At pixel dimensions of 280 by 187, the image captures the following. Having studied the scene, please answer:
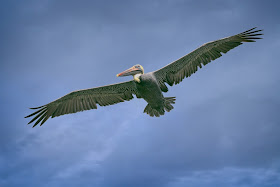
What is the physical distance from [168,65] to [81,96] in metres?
3.43

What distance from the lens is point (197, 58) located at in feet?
39.0

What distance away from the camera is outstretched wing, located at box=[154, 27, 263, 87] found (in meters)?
11.6

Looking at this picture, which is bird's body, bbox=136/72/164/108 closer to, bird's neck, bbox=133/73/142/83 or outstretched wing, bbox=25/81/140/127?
bird's neck, bbox=133/73/142/83

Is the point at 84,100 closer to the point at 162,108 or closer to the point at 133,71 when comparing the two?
the point at 133,71

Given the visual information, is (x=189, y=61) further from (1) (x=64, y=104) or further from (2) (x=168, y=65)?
(1) (x=64, y=104)

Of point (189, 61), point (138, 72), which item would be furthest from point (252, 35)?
point (138, 72)

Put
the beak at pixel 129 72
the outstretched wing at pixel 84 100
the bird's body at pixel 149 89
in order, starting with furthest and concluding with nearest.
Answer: the outstretched wing at pixel 84 100
the beak at pixel 129 72
the bird's body at pixel 149 89

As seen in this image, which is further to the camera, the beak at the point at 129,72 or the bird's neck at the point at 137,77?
the beak at the point at 129,72

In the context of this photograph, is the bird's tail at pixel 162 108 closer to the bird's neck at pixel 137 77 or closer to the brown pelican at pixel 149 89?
the brown pelican at pixel 149 89

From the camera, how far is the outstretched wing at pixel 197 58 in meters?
11.6

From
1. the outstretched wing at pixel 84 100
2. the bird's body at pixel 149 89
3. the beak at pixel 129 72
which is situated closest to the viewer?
the bird's body at pixel 149 89

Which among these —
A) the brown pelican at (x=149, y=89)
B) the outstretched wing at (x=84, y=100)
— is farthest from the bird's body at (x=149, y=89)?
the outstretched wing at (x=84, y=100)

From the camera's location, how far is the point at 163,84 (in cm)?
1182

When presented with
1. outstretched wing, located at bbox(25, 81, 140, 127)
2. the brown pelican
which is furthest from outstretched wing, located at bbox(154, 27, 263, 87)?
outstretched wing, located at bbox(25, 81, 140, 127)
